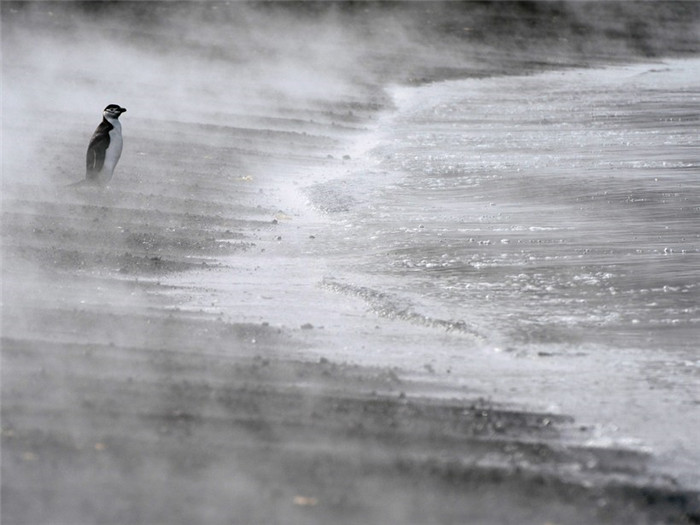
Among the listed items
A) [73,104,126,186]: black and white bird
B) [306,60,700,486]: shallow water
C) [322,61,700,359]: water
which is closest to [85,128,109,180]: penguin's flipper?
[73,104,126,186]: black and white bird

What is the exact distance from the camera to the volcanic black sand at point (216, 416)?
150 inches

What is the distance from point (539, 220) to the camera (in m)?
7.89

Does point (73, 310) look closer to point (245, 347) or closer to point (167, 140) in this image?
point (245, 347)

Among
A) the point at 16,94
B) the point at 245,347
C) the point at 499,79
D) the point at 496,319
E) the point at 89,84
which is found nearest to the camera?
the point at 245,347

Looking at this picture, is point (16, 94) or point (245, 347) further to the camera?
point (16, 94)

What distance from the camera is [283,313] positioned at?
5926mm

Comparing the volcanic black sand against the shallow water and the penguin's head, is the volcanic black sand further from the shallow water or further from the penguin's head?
the penguin's head

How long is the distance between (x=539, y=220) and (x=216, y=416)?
3976 mm

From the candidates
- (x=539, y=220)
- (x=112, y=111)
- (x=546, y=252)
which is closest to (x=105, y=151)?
(x=112, y=111)

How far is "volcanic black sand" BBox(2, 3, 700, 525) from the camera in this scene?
3.81 m

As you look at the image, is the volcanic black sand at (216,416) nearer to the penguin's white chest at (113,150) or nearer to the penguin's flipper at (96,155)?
the penguin's flipper at (96,155)

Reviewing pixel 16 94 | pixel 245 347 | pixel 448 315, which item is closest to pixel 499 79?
pixel 16 94

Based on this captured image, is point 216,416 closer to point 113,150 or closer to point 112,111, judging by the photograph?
point 113,150

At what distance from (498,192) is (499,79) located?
6599 mm
